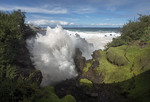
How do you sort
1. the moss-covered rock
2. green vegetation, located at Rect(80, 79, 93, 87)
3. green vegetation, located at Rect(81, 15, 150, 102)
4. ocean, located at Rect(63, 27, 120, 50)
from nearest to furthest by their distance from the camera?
green vegetation, located at Rect(81, 15, 150, 102) < green vegetation, located at Rect(80, 79, 93, 87) < the moss-covered rock < ocean, located at Rect(63, 27, 120, 50)

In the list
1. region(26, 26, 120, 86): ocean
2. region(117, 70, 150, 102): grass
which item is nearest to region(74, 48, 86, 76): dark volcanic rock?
region(26, 26, 120, 86): ocean

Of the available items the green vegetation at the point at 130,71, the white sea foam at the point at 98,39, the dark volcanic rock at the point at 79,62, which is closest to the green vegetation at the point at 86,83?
the green vegetation at the point at 130,71

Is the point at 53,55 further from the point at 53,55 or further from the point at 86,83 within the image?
the point at 86,83

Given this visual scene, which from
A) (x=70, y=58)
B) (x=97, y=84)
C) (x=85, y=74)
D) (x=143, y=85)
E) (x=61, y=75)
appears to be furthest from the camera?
(x=70, y=58)

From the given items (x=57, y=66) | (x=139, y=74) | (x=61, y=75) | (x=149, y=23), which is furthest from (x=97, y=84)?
(x=149, y=23)

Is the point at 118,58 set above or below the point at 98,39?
below

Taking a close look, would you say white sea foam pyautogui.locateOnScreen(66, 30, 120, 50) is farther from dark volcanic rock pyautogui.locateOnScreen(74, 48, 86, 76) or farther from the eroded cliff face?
the eroded cliff face

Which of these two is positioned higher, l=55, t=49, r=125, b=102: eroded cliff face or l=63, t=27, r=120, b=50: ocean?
l=63, t=27, r=120, b=50: ocean

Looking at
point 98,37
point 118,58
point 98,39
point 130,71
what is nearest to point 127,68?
point 130,71

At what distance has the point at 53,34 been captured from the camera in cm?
2053

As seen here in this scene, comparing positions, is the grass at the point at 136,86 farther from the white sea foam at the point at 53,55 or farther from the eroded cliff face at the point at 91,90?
the white sea foam at the point at 53,55

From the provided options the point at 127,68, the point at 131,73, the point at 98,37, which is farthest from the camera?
the point at 98,37

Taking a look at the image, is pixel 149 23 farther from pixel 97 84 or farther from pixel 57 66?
pixel 57 66

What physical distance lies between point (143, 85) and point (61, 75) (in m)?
11.3
